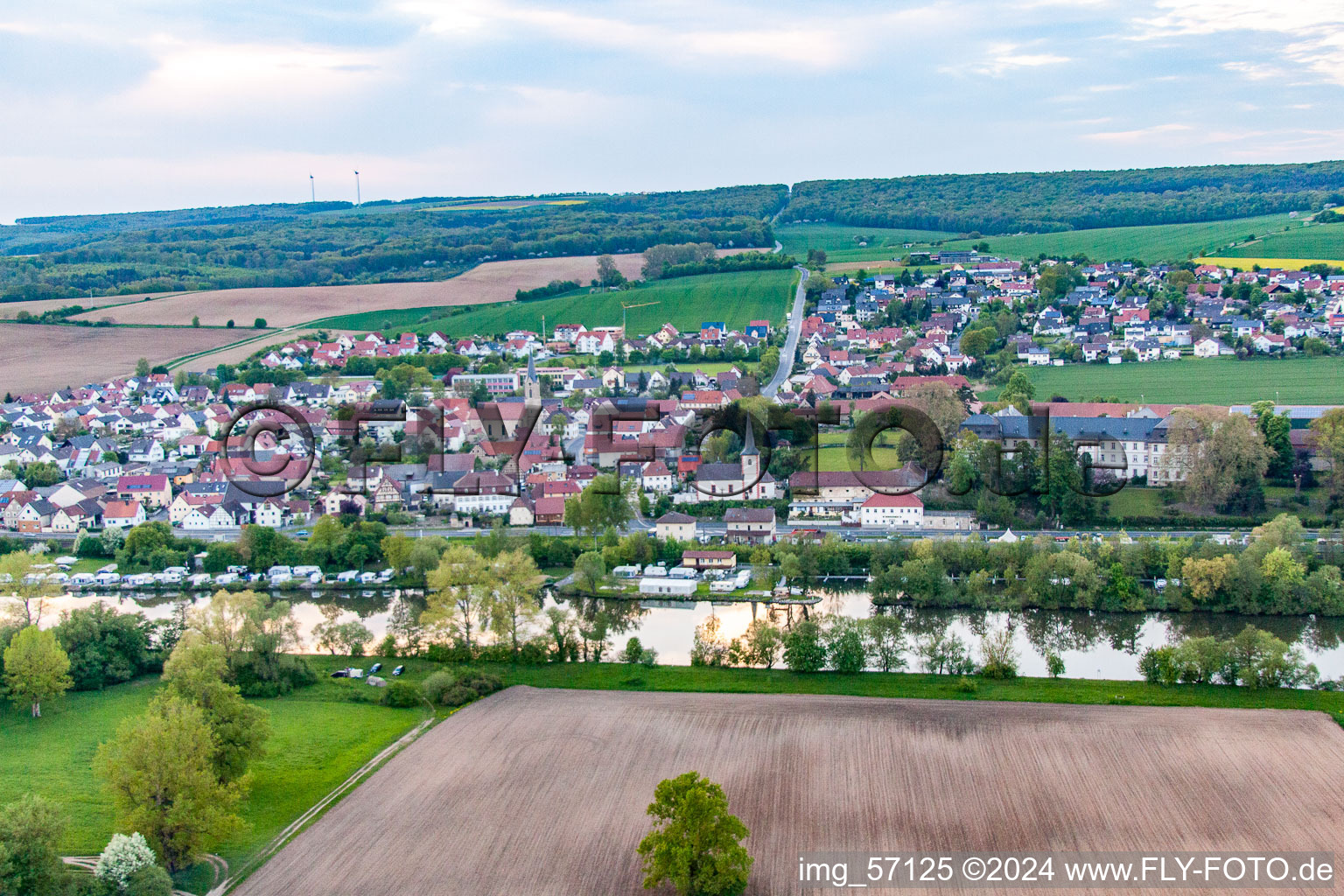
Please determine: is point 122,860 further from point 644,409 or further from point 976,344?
point 976,344

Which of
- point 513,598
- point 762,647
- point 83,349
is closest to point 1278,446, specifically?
point 762,647

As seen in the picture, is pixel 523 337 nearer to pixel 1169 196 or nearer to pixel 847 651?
pixel 847 651

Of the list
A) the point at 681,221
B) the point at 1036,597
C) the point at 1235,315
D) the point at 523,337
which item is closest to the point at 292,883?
the point at 1036,597

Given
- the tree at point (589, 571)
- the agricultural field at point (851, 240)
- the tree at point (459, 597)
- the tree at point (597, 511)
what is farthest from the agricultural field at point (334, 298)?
the tree at point (459, 597)

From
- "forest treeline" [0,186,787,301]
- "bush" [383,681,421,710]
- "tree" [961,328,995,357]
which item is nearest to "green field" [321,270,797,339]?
"tree" [961,328,995,357]

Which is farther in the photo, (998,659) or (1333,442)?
(1333,442)

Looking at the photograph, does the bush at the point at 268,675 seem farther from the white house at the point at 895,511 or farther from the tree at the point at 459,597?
the white house at the point at 895,511
